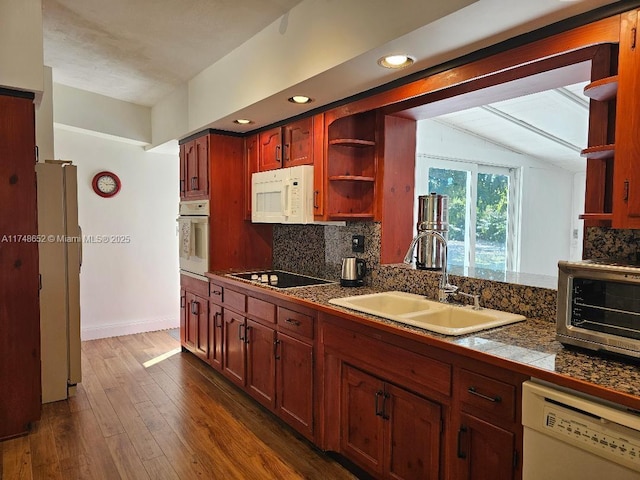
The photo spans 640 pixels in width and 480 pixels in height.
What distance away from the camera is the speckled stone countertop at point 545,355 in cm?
127

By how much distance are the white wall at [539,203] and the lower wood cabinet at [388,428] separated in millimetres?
3024

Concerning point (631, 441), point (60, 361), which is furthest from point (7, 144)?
point (631, 441)

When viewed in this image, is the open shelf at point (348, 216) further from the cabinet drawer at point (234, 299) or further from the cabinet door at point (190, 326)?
the cabinet door at point (190, 326)

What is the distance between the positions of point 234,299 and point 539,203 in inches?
152

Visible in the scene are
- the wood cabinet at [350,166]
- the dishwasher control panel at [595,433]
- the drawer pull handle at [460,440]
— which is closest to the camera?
the dishwasher control panel at [595,433]

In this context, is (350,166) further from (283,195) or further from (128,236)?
A: (128,236)

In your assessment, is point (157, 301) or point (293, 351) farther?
point (157, 301)

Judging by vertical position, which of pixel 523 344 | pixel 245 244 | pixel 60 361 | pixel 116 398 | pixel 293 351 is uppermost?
pixel 245 244

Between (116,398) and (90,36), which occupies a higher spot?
(90,36)

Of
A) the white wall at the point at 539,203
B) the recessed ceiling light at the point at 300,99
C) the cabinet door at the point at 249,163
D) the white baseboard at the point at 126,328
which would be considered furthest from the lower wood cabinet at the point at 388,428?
the white baseboard at the point at 126,328

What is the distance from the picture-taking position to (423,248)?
265 centimetres

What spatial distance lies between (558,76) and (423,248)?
1128 mm

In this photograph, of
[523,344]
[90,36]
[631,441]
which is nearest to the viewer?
[631,441]

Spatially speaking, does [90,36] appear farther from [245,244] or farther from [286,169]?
[245,244]
